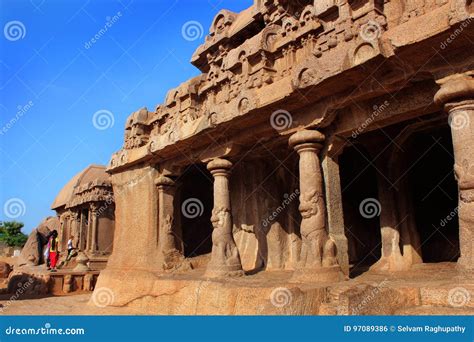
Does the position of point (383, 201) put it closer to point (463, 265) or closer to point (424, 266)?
point (424, 266)

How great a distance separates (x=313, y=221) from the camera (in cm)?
549

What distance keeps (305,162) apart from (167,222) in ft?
12.5

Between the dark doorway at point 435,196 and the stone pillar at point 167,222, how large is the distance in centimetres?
490

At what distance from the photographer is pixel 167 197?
28.1 feet

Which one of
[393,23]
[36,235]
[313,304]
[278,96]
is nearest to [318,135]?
[278,96]

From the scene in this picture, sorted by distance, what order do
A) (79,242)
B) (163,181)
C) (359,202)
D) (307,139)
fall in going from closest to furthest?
(307,139) < (163,181) < (359,202) < (79,242)

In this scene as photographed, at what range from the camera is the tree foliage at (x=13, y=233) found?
4205 centimetres
